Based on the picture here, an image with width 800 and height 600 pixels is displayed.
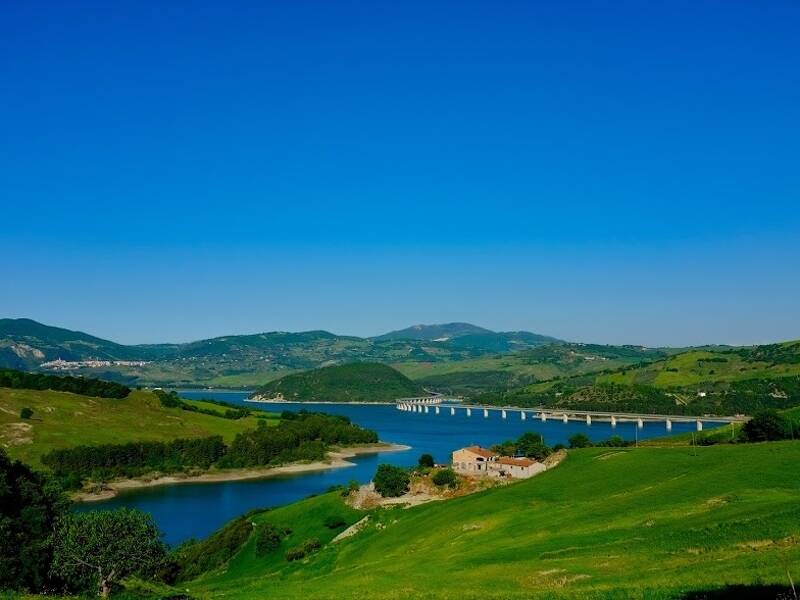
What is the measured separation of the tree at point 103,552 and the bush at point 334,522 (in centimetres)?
2140

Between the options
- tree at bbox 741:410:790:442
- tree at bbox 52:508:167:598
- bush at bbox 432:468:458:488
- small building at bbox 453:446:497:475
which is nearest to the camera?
tree at bbox 52:508:167:598

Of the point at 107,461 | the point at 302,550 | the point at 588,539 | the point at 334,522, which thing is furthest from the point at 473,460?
the point at 107,461

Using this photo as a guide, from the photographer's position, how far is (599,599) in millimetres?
23547

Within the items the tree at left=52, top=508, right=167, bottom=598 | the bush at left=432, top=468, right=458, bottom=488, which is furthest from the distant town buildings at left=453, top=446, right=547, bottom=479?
the tree at left=52, top=508, right=167, bottom=598

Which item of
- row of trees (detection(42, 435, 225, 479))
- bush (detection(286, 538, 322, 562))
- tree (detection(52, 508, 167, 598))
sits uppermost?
tree (detection(52, 508, 167, 598))

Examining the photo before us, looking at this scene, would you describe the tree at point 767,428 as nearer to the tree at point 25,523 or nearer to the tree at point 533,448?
the tree at point 533,448

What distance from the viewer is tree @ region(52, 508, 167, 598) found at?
60312 mm

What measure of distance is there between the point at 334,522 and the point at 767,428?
54269 mm

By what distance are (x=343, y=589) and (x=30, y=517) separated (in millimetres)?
48096

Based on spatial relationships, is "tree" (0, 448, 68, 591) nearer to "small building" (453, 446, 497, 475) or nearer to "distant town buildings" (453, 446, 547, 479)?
"distant town buildings" (453, 446, 547, 479)

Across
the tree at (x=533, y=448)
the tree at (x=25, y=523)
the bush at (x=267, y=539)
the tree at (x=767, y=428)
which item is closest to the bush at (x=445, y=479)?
the tree at (x=533, y=448)

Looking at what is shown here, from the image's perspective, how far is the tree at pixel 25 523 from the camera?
62062 mm

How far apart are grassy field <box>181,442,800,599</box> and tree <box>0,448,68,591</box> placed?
14.7m

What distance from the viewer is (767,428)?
85062 mm
